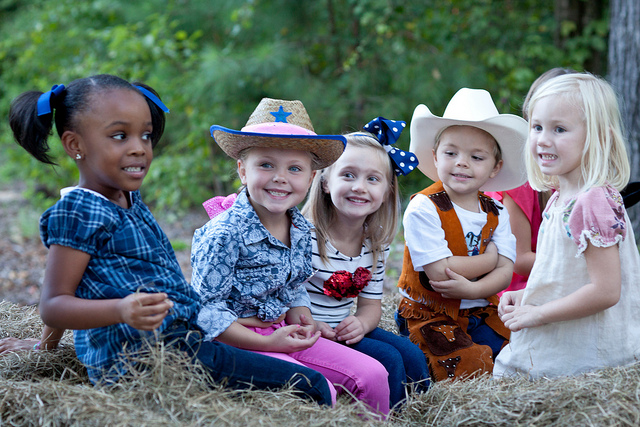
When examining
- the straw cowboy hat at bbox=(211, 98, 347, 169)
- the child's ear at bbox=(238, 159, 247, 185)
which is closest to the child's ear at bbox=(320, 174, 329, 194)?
the straw cowboy hat at bbox=(211, 98, 347, 169)

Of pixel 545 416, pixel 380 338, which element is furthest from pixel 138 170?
pixel 545 416

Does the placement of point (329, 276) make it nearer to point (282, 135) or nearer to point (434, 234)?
point (434, 234)

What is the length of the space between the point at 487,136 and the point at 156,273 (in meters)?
1.73

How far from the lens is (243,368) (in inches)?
85.4

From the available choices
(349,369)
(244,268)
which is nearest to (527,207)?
(349,369)

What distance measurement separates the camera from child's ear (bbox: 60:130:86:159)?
202 centimetres

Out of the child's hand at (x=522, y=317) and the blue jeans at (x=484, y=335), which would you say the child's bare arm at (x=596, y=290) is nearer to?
the child's hand at (x=522, y=317)

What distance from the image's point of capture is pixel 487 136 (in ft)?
9.52

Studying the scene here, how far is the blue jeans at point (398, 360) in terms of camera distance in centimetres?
258

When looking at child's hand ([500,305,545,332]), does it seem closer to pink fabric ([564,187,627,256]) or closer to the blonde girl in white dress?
the blonde girl in white dress

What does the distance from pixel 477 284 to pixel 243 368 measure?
124 cm

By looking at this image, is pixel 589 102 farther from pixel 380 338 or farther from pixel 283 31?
pixel 283 31

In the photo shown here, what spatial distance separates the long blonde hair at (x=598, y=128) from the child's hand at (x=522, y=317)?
56 cm

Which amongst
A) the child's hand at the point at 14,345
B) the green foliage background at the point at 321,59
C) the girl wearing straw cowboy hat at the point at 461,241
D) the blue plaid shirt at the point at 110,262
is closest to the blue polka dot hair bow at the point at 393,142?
the girl wearing straw cowboy hat at the point at 461,241
